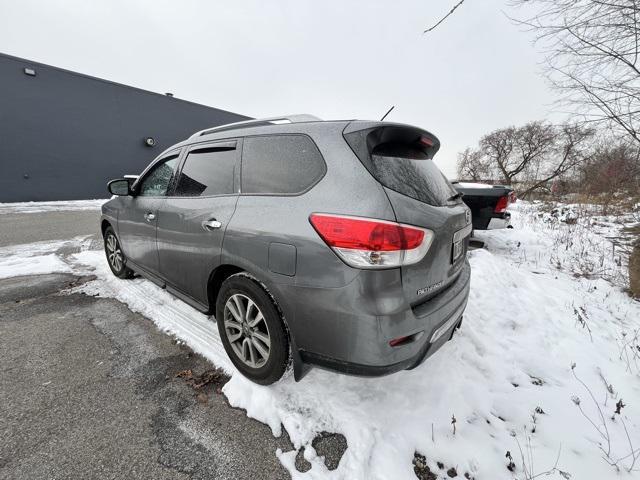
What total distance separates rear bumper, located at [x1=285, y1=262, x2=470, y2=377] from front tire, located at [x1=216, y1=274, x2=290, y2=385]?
17cm

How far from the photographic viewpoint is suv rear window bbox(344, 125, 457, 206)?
5.42ft

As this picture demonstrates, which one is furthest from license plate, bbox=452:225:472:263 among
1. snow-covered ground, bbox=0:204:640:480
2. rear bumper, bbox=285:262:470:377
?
snow-covered ground, bbox=0:204:640:480

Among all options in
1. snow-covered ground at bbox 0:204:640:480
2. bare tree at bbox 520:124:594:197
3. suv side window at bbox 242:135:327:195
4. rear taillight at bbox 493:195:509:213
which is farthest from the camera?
bare tree at bbox 520:124:594:197

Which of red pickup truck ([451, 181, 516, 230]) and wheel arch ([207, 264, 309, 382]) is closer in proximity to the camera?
wheel arch ([207, 264, 309, 382])

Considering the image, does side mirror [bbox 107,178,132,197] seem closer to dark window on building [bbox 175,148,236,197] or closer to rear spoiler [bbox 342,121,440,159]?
dark window on building [bbox 175,148,236,197]

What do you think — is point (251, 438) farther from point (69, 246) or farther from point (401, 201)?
point (69, 246)

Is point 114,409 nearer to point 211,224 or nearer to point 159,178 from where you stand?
point 211,224

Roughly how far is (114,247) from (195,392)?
10.3ft

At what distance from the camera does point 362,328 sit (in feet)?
4.88

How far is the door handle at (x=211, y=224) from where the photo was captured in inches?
84.0

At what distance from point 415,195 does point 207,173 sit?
69.4 inches

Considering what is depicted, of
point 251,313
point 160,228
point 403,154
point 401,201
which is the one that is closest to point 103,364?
point 160,228

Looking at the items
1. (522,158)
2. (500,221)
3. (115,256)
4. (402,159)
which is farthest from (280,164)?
(522,158)

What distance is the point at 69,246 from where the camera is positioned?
6.11m
